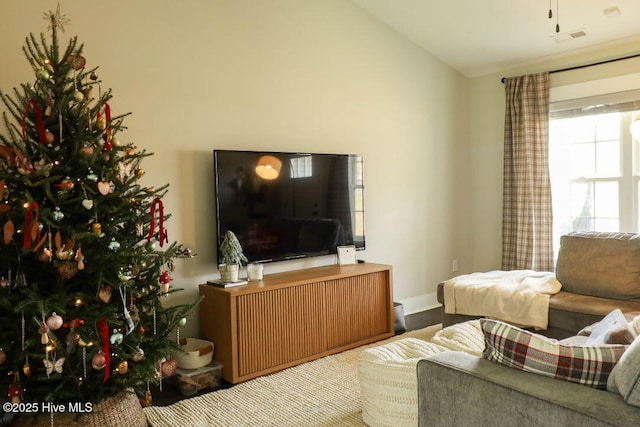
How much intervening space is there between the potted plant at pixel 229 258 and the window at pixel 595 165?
3.27 m

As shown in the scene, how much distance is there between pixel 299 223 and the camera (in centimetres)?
369

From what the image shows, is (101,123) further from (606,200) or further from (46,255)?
(606,200)

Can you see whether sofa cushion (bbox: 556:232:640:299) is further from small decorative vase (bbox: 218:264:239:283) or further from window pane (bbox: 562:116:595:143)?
small decorative vase (bbox: 218:264:239:283)

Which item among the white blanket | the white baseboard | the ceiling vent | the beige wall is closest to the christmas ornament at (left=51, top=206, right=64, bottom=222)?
the beige wall

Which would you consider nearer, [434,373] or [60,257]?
[434,373]

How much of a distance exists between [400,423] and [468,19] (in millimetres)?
3390

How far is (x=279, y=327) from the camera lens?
321 centimetres

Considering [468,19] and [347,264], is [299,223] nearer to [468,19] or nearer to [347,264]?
[347,264]

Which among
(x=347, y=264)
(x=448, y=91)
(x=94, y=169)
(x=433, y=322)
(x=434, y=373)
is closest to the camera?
(x=434, y=373)

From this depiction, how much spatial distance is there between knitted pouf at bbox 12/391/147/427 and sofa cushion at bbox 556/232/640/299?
9.23 feet

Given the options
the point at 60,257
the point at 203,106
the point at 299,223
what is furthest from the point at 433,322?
the point at 60,257

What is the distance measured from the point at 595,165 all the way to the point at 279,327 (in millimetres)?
3370

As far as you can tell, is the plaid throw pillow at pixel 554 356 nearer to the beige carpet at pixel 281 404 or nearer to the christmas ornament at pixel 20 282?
the beige carpet at pixel 281 404

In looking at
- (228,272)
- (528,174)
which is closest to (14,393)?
(228,272)
